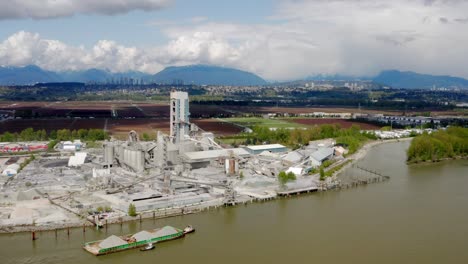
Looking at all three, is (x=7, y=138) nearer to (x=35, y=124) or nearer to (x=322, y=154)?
(x=35, y=124)

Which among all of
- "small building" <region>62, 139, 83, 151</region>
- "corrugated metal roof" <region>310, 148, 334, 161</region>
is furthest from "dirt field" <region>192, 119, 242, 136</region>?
"corrugated metal roof" <region>310, 148, 334, 161</region>

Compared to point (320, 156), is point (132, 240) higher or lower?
lower

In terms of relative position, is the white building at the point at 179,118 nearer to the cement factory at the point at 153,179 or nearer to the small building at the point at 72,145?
the cement factory at the point at 153,179

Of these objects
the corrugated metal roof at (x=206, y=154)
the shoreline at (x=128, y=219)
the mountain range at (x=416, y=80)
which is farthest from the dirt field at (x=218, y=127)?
the mountain range at (x=416, y=80)

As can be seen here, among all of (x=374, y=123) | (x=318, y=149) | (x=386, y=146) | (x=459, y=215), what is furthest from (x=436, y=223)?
(x=374, y=123)

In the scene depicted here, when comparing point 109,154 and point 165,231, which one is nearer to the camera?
point 165,231

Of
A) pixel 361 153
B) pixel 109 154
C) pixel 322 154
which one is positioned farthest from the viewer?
pixel 361 153

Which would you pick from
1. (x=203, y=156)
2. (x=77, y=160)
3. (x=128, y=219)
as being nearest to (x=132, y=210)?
(x=128, y=219)

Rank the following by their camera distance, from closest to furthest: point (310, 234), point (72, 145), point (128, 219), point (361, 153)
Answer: point (310, 234), point (128, 219), point (72, 145), point (361, 153)
